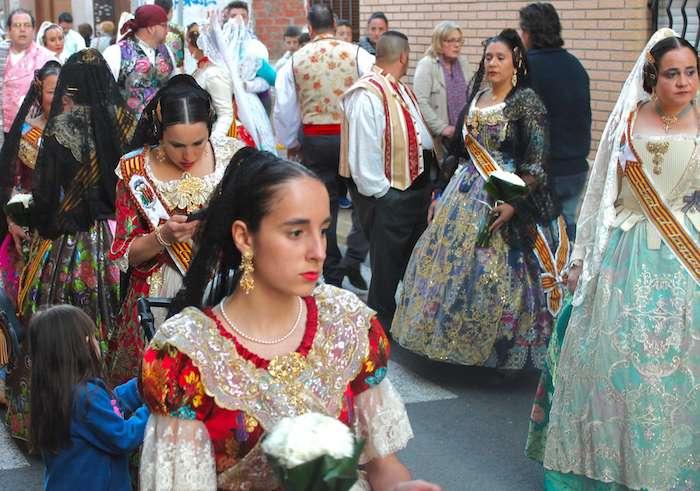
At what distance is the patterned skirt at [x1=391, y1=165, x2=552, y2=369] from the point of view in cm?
695

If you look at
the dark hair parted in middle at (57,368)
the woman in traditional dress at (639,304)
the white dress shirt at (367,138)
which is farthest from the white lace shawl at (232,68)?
the dark hair parted in middle at (57,368)

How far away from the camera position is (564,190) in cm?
794

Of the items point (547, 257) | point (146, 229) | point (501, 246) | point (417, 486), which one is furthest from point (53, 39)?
point (417, 486)

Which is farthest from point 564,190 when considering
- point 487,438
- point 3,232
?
point 3,232

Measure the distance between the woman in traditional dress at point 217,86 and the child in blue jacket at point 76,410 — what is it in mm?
3258

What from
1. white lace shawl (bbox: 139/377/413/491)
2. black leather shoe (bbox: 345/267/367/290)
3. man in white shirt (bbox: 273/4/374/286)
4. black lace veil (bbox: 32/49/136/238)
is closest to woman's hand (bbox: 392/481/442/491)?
white lace shawl (bbox: 139/377/413/491)

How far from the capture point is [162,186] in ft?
16.0

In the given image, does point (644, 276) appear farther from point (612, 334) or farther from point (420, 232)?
point (420, 232)

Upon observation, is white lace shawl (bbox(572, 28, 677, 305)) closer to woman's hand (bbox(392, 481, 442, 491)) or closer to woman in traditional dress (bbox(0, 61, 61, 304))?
woman's hand (bbox(392, 481, 442, 491))

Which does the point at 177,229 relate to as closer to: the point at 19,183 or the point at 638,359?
the point at 638,359

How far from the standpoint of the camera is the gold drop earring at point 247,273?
3.00 metres

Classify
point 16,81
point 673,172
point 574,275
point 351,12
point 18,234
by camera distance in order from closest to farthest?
point 673,172 → point 574,275 → point 18,234 → point 16,81 → point 351,12

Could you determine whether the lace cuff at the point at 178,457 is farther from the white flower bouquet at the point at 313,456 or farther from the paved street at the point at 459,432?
the paved street at the point at 459,432

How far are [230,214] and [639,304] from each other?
8.17ft
